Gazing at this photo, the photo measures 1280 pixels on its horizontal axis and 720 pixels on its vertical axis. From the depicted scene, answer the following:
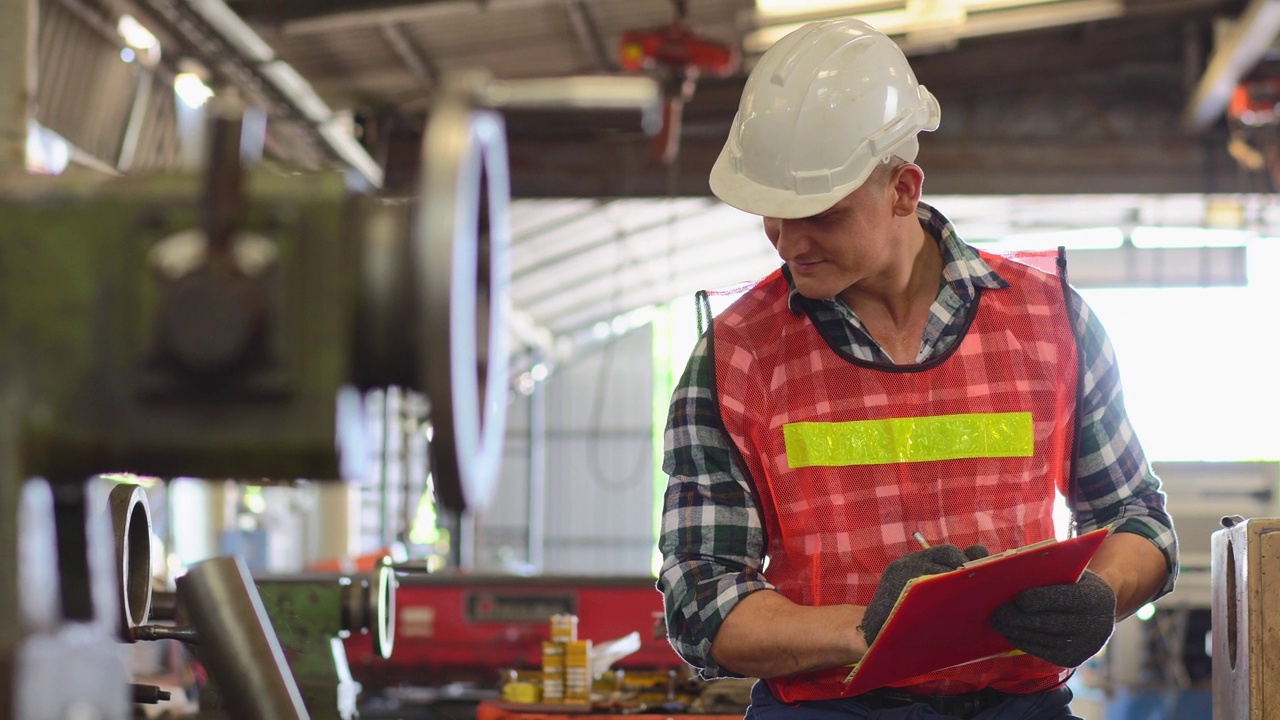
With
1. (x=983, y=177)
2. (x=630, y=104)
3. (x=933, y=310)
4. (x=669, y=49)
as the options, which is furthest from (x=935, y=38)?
(x=630, y=104)

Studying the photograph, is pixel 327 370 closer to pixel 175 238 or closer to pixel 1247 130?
pixel 175 238

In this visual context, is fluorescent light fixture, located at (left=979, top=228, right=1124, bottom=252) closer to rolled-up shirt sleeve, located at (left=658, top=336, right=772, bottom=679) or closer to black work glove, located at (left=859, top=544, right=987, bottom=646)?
rolled-up shirt sleeve, located at (left=658, top=336, right=772, bottom=679)

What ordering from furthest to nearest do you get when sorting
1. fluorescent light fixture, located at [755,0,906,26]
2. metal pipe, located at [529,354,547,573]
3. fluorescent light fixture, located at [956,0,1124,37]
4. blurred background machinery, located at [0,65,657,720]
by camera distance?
metal pipe, located at [529,354,547,573]
fluorescent light fixture, located at [956,0,1124,37]
fluorescent light fixture, located at [755,0,906,26]
blurred background machinery, located at [0,65,657,720]

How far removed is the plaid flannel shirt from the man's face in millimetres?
53

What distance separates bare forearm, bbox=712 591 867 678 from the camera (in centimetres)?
164

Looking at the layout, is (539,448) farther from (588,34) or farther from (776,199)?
(776,199)

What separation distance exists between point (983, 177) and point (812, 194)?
23.7 ft

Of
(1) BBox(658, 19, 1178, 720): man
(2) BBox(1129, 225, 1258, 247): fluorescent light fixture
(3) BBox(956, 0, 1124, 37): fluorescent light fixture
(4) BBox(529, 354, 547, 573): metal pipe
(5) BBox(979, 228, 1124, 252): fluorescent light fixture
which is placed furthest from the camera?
(4) BBox(529, 354, 547, 573): metal pipe

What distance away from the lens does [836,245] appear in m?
1.82

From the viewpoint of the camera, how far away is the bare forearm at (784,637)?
5.38 ft

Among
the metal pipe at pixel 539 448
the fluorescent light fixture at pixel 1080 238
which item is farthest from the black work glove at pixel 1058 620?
the metal pipe at pixel 539 448

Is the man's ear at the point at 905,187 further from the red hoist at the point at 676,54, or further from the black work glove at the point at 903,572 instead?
the red hoist at the point at 676,54

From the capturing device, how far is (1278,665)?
1.72m

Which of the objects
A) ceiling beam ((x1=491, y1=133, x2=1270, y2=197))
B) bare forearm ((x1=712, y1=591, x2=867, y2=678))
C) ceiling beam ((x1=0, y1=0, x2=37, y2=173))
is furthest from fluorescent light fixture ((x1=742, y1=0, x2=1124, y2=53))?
ceiling beam ((x1=0, y1=0, x2=37, y2=173))
